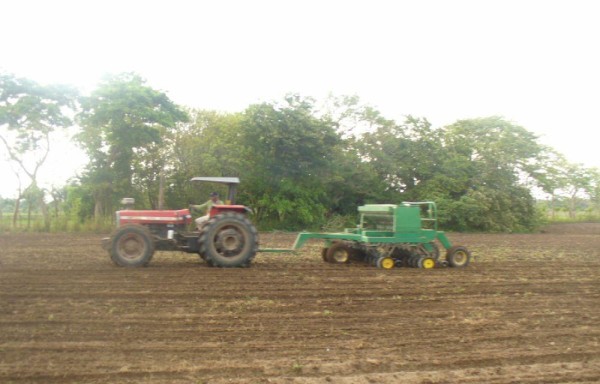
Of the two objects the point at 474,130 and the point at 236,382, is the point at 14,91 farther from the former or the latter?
the point at 474,130

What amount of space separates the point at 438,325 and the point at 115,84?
706 inches

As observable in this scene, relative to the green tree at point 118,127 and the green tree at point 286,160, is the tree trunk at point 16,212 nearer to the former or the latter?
the green tree at point 118,127

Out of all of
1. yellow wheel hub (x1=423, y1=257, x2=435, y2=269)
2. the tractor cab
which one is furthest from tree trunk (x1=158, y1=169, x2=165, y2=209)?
yellow wheel hub (x1=423, y1=257, x2=435, y2=269)

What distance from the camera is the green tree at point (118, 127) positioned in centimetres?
2030

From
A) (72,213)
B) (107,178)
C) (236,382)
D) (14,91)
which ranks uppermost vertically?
(14,91)

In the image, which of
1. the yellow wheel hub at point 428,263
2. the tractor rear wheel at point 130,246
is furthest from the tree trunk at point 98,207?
the yellow wheel hub at point 428,263

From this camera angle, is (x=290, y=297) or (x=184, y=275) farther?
(x=184, y=275)

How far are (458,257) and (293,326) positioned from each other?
6076mm

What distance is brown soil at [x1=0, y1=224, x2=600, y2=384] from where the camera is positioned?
4.35 m

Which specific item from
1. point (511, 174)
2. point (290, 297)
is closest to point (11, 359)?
point (290, 297)

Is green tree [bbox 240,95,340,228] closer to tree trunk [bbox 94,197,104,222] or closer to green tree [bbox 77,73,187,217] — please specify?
green tree [bbox 77,73,187,217]

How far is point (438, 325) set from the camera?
5.84 meters

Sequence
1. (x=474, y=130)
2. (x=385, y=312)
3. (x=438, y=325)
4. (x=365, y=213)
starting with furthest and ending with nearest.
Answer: (x=474, y=130)
(x=365, y=213)
(x=385, y=312)
(x=438, y=325)

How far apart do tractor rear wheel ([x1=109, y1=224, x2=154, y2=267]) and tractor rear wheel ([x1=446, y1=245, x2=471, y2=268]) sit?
19.2ft
